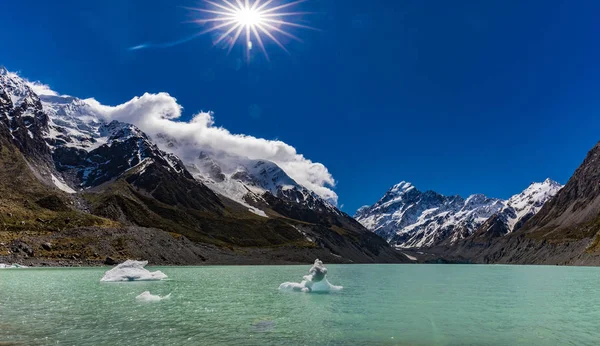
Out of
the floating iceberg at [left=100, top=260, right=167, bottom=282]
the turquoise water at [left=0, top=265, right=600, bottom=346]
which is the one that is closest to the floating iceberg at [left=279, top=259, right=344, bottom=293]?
the turquoise water at [left=0, top=265, right=600, bottom=346]

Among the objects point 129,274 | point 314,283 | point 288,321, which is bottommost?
point 288,321

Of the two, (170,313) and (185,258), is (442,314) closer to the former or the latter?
(170,313)

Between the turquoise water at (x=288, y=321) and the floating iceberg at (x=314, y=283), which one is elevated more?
the floating iceberg at (x=314, y=283)

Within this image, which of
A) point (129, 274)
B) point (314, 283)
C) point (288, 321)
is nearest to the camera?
point (288, 321)

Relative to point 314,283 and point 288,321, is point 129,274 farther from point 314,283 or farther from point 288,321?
point 288,321

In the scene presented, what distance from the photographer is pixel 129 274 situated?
256 ft

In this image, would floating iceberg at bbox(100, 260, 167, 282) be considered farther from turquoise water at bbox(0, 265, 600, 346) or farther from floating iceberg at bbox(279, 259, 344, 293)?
floating iceberg at bbox(279, 259, 344, 293)

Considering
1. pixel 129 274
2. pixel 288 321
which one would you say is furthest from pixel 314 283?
pixel 129 274

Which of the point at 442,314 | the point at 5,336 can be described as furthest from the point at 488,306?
the point at 5,336

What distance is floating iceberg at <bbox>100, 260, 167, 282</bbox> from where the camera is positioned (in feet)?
250

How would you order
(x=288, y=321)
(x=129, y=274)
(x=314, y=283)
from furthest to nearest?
(x=129, y=274) → (x=314, y=283) → (x=288, y=321)

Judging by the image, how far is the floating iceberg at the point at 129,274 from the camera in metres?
76.1

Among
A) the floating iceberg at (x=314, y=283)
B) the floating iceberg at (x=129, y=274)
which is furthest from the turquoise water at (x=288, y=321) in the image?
the floating iceberg at (x=129, y=274)

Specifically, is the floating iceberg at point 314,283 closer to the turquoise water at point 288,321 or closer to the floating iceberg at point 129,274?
the turquoise water at point 288,321
